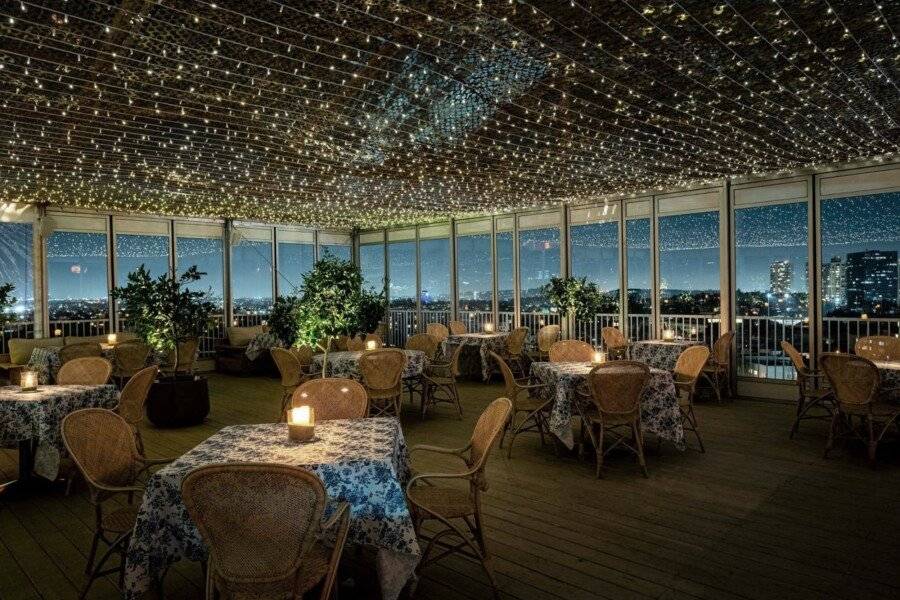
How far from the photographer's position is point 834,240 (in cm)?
Result: 788

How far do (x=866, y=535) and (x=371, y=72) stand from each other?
14.0 feet

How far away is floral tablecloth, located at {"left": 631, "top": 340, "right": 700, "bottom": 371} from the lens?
7984mm

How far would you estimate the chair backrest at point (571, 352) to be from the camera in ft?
21.6

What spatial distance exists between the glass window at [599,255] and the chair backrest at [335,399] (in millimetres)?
7017

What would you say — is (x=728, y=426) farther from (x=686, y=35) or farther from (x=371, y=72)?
(x=371, y=72)

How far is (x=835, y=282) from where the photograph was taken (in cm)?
789

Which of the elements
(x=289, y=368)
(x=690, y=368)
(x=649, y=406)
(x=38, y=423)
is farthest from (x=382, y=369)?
(x=690, y=368)

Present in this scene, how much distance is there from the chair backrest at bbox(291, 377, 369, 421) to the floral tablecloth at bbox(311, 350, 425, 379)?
3000 millimetres

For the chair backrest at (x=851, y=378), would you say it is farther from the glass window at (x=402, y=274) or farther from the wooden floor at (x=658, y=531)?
the glass window at (x=402, y=274)

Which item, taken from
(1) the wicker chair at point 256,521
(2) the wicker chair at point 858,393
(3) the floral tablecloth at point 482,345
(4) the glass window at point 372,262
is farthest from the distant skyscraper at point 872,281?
(4) the glass window at point 372,262

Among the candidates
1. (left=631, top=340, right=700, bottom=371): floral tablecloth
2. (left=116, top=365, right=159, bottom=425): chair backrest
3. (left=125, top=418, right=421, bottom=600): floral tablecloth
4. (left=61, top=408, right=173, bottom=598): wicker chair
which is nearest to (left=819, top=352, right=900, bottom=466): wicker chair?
(left=631, top=340, right=700, bottom=371): floral tablecloth

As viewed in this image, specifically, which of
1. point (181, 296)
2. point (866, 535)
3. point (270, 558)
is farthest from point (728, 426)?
point (181, 296)

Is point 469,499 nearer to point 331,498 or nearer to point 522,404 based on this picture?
point 331,498

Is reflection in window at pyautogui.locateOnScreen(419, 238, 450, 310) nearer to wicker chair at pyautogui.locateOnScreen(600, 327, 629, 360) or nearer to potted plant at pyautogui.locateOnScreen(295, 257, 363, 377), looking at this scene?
wicker chair at pyautogui.locateOnScreen(600, 327, 629, 360)
